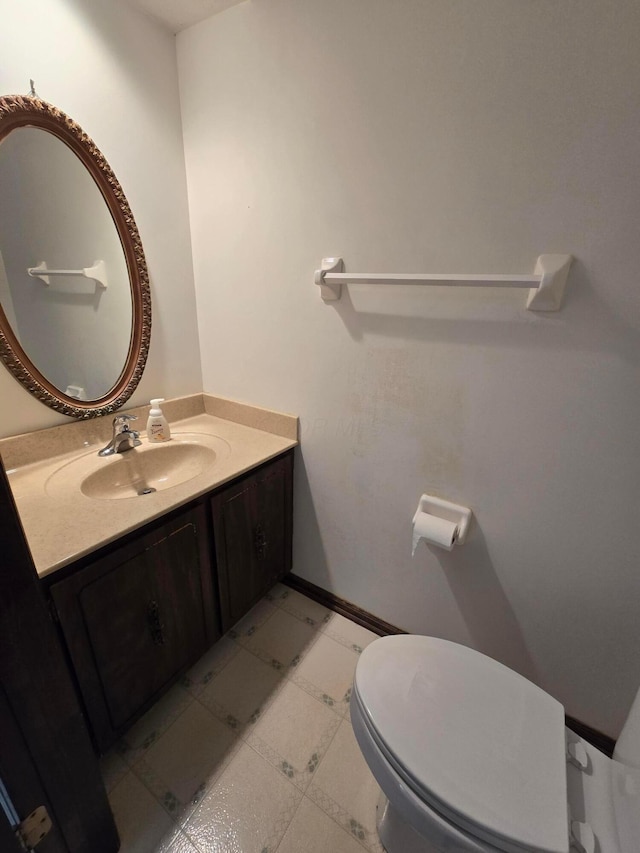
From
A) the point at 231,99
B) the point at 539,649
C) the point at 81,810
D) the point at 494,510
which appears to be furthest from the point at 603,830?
the point at 231,99

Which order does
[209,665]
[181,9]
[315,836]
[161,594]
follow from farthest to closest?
1. [209,665]
2. [181,9]
3. [161,594]
4. [315,836]

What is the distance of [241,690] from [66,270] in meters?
1.58

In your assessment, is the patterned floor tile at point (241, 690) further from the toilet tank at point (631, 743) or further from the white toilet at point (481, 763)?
the toilet tank at point (631, 743)

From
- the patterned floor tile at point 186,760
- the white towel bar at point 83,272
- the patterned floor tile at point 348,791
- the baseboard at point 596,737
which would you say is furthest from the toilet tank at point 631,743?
the white towel bar at point 83,272

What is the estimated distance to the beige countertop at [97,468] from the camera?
812 mm

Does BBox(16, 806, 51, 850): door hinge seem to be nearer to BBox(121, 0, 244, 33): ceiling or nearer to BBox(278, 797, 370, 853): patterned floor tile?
BBox(278, 797, 370, 853): patterned floor tile

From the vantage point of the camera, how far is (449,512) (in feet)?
3.68

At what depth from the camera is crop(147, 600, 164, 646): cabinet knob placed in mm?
982

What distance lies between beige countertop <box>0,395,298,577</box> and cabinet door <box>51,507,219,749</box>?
0.07m

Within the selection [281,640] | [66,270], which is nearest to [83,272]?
[66,270]

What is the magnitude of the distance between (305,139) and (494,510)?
1294 millimetres

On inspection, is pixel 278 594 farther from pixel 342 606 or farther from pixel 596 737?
pixel 596 737

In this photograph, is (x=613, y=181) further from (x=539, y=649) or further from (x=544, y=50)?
(x=539, y=649)

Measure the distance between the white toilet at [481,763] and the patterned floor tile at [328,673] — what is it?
14.2 inches
